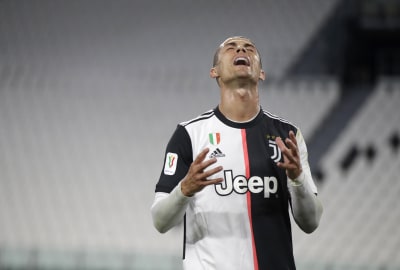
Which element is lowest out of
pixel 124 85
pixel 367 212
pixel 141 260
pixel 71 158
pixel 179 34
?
pixel 141 260

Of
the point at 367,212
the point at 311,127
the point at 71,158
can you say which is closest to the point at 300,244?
the point at 367,212

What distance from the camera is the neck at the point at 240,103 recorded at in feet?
8.78

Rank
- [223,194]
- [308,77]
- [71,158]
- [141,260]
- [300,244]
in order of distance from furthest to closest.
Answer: [308,77], [71,158], [300,244], [141,260], [223,194]

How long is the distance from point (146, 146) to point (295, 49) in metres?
2.77

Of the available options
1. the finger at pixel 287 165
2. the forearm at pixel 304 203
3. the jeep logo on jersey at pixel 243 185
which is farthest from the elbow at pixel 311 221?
the finger at pixel 287 165

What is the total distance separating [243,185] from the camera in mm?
2545

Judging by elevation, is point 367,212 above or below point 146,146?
below

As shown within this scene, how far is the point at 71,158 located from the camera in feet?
33.9

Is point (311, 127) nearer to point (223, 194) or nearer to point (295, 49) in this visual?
point (295, 49)

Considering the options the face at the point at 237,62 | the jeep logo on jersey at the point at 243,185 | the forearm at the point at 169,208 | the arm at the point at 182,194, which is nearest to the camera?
the arm at the point at 182,194

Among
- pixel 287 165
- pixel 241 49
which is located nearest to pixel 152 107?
pixel 241 49

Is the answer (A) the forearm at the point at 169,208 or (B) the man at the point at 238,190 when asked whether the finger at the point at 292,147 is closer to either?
(B) the man at the point at 238,190

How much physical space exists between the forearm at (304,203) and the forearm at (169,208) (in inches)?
14.5

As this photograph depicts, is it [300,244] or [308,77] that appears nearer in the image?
[300,244]
